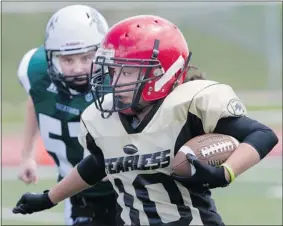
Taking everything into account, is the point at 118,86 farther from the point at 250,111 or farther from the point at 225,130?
the point at 250,111

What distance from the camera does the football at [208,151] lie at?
3.06 meters

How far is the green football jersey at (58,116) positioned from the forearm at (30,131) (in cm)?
7

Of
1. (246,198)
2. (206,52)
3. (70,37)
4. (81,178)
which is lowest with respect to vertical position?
(206,52)

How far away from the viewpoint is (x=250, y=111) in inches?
448

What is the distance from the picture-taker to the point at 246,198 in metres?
7.26

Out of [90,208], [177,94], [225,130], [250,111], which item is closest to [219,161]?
[225,130]

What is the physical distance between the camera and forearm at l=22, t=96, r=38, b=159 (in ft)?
15.4

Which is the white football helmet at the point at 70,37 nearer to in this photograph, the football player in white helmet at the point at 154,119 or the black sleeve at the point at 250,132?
the football player in white helmet at the point at 154,119

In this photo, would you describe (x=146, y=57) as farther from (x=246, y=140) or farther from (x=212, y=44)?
(x=212, y=44)

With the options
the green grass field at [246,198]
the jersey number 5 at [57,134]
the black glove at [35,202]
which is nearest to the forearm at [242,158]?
the black glove at [35,202]

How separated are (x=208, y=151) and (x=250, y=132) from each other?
6.4 inches

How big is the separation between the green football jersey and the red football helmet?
3.72 ft

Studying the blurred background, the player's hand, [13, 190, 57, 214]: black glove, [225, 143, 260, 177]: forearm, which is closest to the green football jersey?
the player's hand

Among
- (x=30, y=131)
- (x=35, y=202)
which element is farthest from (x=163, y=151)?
(x=30, y=131)
